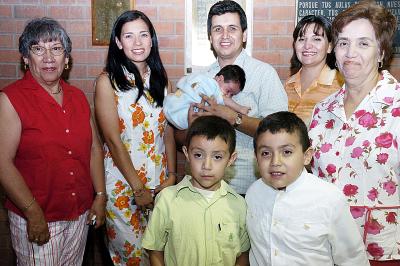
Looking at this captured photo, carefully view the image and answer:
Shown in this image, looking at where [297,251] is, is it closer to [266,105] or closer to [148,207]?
[266,105]

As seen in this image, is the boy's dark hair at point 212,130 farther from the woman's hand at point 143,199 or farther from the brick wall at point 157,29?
the brick wall at point 157,29

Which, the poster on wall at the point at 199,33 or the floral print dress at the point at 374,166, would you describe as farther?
the poster on wall at the point at 199,33

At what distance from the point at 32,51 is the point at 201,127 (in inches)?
40.2

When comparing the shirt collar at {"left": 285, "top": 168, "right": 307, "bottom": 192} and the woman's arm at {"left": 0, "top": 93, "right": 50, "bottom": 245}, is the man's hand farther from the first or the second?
the woman's arm at {"left": 0, "top": 93, "right": 50, "bottom": 245}

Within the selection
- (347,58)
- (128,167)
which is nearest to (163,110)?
(128,167)

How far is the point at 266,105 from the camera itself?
229cm

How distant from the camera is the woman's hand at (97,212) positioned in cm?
239

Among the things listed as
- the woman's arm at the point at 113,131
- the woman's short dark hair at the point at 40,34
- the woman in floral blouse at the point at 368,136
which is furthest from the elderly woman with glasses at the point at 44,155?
the woman in floral blouse at the point at 368,136

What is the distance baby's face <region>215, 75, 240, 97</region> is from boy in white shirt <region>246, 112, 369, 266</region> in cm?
55

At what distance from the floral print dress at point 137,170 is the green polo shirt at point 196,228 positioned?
65cm

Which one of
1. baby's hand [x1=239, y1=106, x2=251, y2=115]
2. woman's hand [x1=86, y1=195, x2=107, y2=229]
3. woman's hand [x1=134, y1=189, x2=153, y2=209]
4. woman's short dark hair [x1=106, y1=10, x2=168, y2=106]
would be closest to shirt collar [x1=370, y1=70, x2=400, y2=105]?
baby's hand [x1=239, y1=106, x2=251, y2=115]

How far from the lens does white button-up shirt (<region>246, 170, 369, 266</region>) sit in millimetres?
1646

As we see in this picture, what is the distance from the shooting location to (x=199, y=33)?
3.19 meters

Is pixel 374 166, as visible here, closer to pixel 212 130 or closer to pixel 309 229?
pixel 309 229
